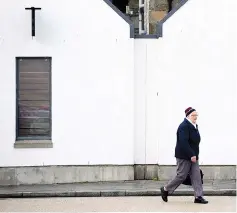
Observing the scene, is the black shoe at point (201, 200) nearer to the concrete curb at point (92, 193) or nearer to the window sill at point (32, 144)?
the concrete curb at point (92, 193)

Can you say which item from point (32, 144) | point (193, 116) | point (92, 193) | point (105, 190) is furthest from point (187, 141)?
point (32, 144)

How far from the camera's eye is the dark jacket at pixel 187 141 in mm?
11945

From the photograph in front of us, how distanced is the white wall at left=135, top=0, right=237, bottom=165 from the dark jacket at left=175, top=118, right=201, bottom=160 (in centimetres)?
284

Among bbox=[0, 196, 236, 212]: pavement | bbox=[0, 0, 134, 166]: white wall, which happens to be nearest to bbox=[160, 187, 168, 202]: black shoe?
bbox=[0, 196, 236, 212]: pavement

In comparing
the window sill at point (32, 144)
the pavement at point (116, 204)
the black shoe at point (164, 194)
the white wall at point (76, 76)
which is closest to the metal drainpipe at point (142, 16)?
the white wall at point (76, 76)

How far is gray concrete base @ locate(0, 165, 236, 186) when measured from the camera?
1471 centimetres

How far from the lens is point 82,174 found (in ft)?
48.6

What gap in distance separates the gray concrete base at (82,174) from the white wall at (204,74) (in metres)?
0.19

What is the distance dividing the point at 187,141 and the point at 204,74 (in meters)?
3.22

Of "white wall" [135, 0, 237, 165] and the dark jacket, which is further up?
"white wall" [135, 0, 237, 165]

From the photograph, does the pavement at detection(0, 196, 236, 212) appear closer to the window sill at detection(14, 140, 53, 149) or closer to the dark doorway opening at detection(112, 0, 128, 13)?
the window sill at detection(14, 140, 53, 149)

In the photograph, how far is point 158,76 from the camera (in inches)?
591

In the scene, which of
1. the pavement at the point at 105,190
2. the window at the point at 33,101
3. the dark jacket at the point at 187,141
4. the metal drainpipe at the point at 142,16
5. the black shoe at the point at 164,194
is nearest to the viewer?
the dark jacket at the point at 187,141

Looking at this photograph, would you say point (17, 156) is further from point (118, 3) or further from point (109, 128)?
point (118, 3)
